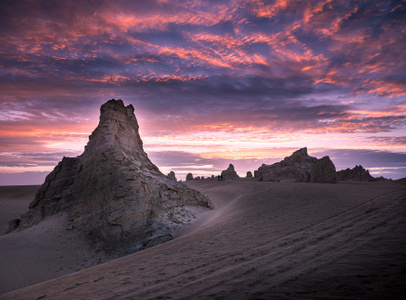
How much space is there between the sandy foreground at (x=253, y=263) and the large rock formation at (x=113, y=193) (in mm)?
1819

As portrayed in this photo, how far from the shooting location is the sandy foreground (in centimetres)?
457

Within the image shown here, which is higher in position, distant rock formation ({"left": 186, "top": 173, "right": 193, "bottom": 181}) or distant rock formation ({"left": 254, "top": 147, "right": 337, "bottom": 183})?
distant rock formation ({"left": 254, "top": 147, "right": 337, "bottom": 183})

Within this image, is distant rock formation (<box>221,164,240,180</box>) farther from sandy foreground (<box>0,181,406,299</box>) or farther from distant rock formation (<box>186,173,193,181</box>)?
sandy foreground (<box>0,181,406,299</box>)

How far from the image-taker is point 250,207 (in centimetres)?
1664

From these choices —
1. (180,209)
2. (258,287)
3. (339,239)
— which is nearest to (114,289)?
(258,287)

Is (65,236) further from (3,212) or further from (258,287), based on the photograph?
(3,212)

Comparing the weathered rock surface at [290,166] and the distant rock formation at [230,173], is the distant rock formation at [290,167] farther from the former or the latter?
the distant rock formation at [230,173]

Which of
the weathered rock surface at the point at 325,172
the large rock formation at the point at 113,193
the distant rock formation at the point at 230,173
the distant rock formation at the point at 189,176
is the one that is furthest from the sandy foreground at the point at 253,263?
the distant rock formation at the point at 189,176

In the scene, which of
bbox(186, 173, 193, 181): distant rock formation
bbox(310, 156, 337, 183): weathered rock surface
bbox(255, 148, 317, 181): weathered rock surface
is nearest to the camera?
bbox(310, 156, 337, 183): weathered rock surface

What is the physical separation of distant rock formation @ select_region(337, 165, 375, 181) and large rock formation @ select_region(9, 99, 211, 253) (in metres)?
50.2

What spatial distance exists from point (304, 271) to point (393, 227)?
516 cm

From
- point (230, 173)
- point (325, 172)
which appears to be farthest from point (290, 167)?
point (325, 172)

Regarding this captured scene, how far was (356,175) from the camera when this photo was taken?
56.2 m

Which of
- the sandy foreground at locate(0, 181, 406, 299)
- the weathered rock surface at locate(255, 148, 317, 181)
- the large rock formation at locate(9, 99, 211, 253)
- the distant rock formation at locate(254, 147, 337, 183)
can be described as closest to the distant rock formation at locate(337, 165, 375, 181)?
the distant rock formation at locate(254, 147, 337, 183)
